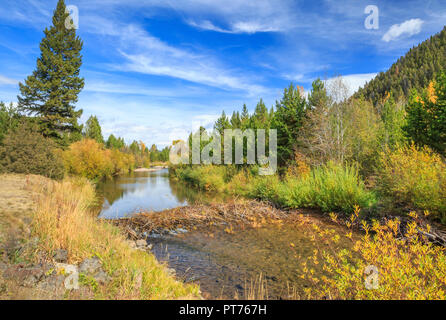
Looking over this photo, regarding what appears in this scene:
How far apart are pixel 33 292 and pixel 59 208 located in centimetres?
368

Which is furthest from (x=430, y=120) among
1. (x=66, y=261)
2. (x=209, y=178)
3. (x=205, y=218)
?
(x=66, y=261)

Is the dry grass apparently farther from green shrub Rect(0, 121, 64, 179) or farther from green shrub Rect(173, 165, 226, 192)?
green shrub Rect(173, 165, 226, 192)

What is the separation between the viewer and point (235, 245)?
30.8ft

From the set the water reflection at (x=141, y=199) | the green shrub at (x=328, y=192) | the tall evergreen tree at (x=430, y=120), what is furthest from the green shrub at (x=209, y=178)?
the tall evergreen tree at (x=430, y=120)

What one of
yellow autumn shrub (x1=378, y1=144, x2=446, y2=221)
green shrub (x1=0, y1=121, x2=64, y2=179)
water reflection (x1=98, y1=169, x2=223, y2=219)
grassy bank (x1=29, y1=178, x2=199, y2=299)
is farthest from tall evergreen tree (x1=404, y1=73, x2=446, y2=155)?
green shrub (x1=0, y1=121, x2=64, y2=179)

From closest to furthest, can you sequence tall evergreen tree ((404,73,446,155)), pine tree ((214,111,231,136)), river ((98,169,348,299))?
river ((98,169,348,299)) → tall evergreen tree ((404,73,446,155)) → pine tree ((214,111,231,136))

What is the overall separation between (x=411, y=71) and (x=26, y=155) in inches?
3448

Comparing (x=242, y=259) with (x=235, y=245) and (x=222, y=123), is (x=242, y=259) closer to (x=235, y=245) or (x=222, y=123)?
(x=235, y=245)

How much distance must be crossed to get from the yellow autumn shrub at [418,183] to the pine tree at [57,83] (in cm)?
2980

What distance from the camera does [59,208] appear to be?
273 inches

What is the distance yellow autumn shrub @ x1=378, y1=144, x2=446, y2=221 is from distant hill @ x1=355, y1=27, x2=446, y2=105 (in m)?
59.0

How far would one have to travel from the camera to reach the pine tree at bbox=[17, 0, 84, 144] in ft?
85.1
